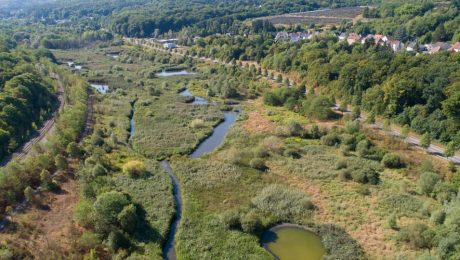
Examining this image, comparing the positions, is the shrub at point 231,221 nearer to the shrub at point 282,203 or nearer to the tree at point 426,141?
the shrub at point 282,203

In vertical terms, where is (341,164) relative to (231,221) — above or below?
above

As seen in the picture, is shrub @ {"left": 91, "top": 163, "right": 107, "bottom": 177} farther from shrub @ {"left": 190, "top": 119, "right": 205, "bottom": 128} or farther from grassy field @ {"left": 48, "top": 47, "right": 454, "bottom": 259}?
shrub @ {"left": 190, "top": 119, "right": 205, "bottom": 128}

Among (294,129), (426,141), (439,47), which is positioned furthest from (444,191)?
(439,47)

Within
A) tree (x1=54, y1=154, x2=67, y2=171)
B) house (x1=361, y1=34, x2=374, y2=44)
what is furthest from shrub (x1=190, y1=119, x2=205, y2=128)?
house (x1=361, y1=34, x2=374, y2=44)

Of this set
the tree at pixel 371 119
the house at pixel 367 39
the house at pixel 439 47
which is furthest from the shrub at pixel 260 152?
the house at pixel 439 47

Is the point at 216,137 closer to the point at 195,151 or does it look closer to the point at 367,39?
the point at 195,151
